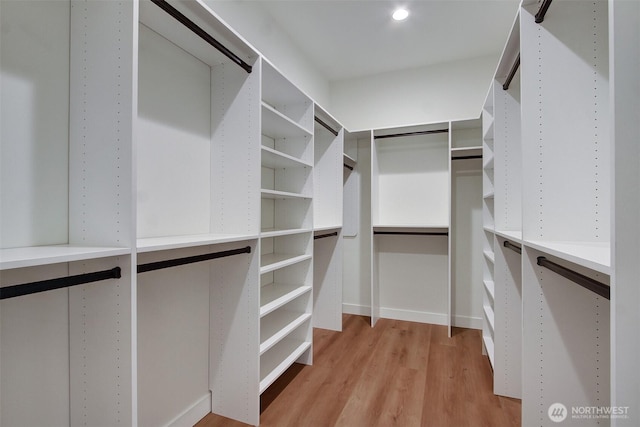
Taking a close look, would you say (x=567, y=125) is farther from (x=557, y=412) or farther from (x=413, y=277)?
(x=413, y=277)

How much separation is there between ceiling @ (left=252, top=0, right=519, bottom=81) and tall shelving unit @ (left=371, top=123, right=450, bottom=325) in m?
0.79

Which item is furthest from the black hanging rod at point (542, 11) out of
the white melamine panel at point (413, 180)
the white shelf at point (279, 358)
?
the white shelf at point (279, 358)

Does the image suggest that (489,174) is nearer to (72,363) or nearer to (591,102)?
(591,102)

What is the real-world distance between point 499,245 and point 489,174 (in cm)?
86

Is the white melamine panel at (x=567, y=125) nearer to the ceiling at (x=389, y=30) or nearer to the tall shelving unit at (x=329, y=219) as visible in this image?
the ceiling at (x=389, y=30)

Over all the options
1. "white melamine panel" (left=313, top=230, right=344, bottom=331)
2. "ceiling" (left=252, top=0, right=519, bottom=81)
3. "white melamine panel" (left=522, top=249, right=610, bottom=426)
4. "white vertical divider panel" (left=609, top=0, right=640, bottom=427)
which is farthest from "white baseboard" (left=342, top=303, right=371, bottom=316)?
"white vertical divider panel" (left=609, top=0, right=640, bottom=427)

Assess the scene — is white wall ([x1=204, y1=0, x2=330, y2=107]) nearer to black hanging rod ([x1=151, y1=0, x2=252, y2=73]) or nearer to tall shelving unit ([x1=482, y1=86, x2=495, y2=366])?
black hanging rod ([x1=151, y1=0, x2=252, y2=73])

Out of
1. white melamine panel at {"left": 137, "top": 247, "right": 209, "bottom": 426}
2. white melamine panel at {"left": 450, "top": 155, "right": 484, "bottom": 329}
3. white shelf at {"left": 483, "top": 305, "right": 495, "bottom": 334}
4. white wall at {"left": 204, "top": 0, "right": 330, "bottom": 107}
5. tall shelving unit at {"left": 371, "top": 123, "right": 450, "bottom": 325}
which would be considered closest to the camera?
white melamine panel at {"left": 137, "top": 247, "right": 209, "bottom": 426}

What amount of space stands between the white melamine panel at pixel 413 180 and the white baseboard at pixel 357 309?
1027mm

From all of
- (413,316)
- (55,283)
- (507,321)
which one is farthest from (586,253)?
(413,316)

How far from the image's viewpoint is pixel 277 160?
84.6 inches

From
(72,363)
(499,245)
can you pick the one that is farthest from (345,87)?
(72,363)

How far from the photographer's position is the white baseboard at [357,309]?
142 inches

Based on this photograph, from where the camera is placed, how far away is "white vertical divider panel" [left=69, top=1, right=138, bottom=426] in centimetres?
100
